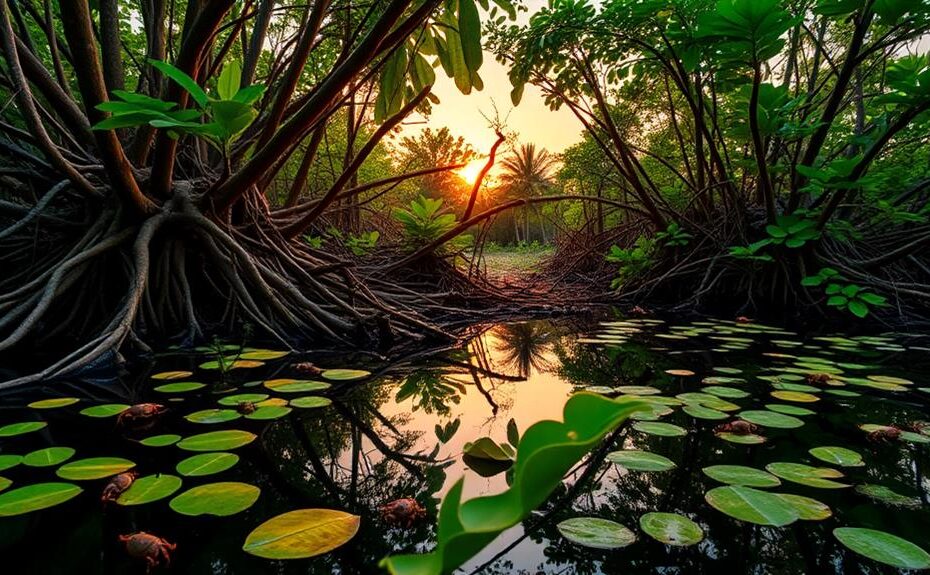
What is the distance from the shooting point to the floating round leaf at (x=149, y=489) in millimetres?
623

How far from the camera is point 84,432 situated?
87cm

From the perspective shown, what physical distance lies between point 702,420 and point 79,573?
1122 millimetres

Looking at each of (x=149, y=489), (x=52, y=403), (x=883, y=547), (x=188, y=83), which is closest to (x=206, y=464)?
(x=149, y=489)

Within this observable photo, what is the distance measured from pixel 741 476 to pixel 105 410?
4.31ft

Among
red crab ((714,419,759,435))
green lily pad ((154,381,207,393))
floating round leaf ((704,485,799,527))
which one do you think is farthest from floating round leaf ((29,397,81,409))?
red crab ((714,419,759,435))

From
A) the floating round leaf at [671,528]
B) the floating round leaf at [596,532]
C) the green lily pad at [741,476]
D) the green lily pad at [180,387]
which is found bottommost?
the floating round leaf at [596,532]

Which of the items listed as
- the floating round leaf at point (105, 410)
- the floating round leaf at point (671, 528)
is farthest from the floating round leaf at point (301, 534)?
the floating round leaf at point (105, 410)

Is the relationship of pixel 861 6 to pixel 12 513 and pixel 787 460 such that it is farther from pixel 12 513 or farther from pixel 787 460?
pixel 12 513

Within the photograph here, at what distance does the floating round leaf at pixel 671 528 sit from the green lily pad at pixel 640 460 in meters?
0.14

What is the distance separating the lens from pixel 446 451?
0.88m

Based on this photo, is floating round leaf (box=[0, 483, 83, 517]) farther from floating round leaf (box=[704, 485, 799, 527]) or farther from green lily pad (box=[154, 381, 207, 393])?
floating round leaf (box=[704, 485, 799, 527])

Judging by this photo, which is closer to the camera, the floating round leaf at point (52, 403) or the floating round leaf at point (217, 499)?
the floating round leaf at point (217, 499)

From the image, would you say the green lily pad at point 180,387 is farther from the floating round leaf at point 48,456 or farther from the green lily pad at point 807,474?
the green lily pad at point 807,474

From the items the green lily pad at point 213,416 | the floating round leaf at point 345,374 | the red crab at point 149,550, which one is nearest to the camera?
the red crab at point 149,550
